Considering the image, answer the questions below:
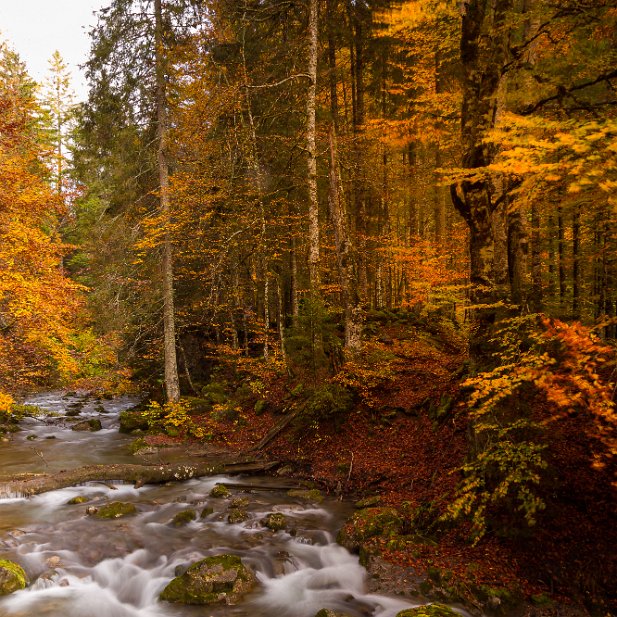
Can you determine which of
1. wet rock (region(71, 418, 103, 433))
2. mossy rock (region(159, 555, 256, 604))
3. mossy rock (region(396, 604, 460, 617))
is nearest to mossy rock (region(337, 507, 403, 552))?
mossy rock (region(159, 555, 256, 604))

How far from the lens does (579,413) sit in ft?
22.3

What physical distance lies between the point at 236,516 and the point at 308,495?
168cm

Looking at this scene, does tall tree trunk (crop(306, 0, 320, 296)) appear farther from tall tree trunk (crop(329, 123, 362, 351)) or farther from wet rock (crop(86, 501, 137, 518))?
wet rock (crop(86, 501, 137, 518))

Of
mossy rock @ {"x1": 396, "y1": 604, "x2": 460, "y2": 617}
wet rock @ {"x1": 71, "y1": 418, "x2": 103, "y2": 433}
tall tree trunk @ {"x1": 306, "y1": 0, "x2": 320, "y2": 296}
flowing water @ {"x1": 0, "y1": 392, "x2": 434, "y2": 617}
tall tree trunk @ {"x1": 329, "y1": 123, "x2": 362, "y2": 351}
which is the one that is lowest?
wet rock @ {"x1": 71, "y1": 418, "x2": 103, "y2": 433}

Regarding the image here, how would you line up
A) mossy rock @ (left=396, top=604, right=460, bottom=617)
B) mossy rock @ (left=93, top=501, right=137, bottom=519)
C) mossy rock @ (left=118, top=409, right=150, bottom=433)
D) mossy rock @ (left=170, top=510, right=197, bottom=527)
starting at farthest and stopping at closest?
mossy rock @ (left=118, top=409, right=150, bottom=433), mossy rock @ (left=93, top=501, right=137, bottom=519), mossy rock @ (left=170, top=510, right=197, bottom=527), mossy rock @ (left=396, top=604, right=460, bottom=617)

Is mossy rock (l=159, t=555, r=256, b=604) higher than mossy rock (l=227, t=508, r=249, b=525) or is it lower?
higher

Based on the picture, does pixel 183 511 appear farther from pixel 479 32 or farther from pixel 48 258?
pixel 479 32

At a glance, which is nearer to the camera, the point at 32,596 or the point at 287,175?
the point at 32,596

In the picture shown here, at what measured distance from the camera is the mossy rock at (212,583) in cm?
670

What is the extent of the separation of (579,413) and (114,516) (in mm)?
9446

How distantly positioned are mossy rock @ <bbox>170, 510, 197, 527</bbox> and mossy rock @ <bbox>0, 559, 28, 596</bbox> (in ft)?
9.40

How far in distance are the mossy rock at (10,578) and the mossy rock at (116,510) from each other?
2.34 meters

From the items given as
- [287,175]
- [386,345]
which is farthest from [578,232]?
[287,175]

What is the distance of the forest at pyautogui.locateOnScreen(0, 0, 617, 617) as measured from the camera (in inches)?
221
